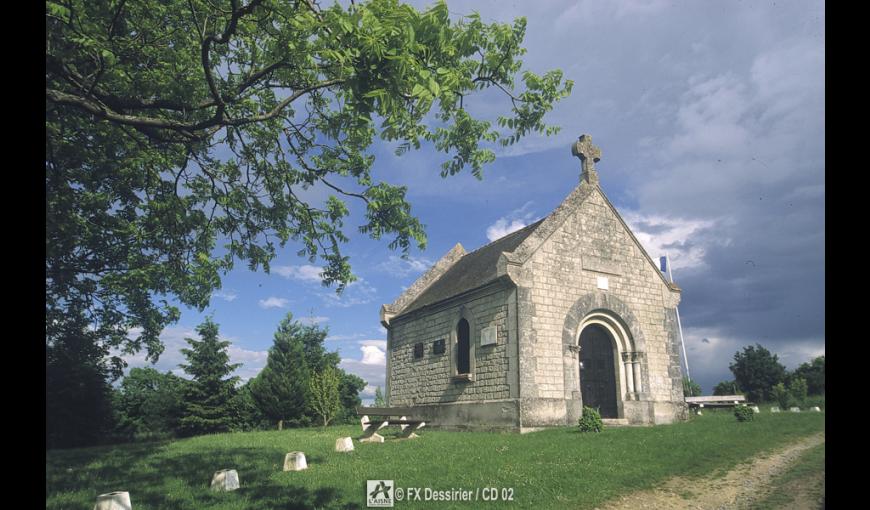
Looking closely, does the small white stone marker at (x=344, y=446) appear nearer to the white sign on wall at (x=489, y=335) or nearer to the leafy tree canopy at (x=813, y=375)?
the white sign on wall at (x=489, y=335)

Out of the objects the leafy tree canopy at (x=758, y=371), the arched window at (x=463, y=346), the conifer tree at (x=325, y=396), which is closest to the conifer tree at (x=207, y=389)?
the conifer tree at (x=325, y=396)

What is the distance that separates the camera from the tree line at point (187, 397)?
1834 cm

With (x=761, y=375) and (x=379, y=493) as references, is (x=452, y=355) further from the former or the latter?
(x=761, y=375)

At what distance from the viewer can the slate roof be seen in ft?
62.8

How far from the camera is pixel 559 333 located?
16.8 metres

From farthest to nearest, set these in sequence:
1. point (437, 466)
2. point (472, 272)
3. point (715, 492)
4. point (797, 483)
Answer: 1. point (472, 272)
2. point (437, 466)
3. point (797, 483)
4. point (715, 492)

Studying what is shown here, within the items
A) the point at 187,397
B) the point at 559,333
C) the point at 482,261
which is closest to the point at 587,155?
the point at 482,261

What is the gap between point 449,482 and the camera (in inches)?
324

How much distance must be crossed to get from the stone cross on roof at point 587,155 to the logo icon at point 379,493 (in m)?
14.9

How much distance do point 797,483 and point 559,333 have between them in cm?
863

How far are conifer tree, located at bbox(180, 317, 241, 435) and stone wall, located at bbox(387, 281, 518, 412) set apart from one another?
26.0 ft

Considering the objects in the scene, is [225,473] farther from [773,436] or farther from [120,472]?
[773,436]

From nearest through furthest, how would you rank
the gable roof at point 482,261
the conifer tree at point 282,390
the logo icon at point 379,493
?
the logo icon at point 379,493 → the gable roof at point 482,261 → the conifer tree at point 282,390

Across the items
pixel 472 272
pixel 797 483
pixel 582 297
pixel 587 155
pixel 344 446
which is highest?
pixel 587 155
